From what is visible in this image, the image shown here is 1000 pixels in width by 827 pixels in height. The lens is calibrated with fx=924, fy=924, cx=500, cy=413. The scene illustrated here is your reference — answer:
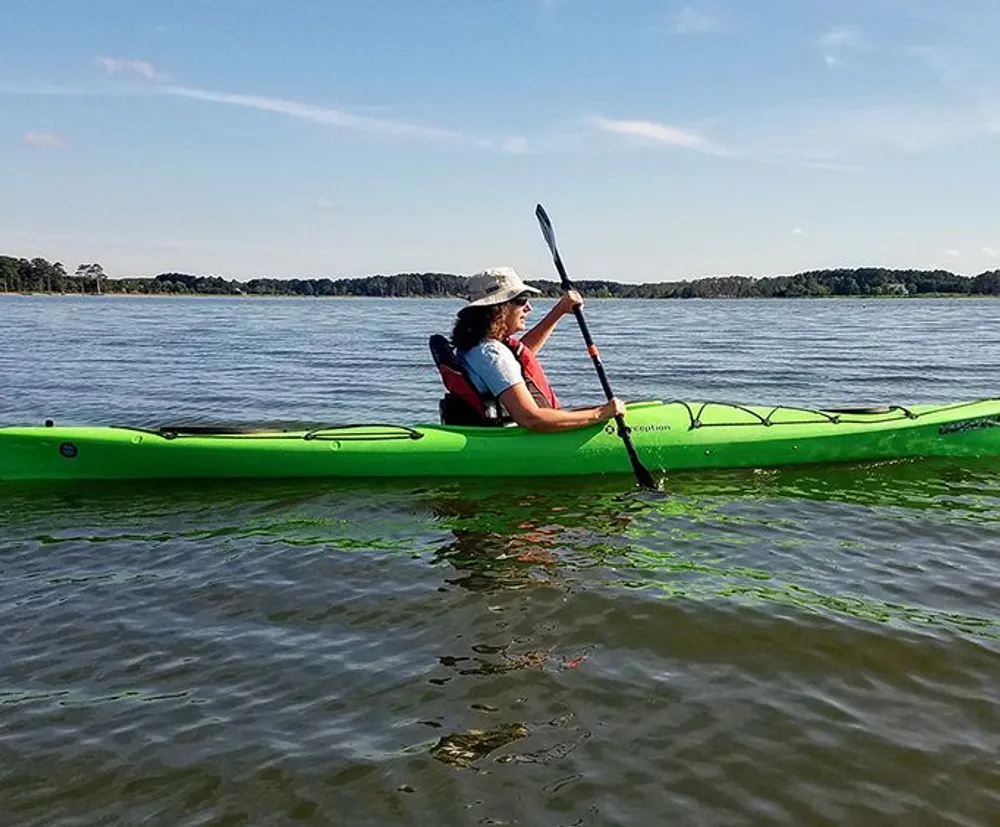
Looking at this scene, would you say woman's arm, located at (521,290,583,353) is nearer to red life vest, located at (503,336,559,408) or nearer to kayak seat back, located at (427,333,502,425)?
red life vest, located at (503,336,559,408)

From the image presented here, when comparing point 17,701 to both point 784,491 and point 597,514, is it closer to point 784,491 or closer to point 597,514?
point 597,514

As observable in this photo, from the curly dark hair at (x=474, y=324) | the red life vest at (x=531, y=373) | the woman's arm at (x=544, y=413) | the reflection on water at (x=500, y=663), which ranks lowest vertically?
the reflection on water at (x=500, y=663)

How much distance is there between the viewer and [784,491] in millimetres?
6621

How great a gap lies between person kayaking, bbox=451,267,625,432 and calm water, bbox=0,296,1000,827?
525 mm

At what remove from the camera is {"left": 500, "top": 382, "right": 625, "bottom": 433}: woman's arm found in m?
6.38

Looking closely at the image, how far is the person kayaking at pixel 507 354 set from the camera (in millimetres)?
6145

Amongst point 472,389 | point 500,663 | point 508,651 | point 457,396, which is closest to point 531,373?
point 472,389

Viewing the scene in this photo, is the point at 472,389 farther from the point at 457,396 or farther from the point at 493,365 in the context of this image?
the point at 493,365

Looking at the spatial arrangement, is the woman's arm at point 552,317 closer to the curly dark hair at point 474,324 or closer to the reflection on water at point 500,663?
the curly dark hair at point 474,324

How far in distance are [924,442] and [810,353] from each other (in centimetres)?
1220

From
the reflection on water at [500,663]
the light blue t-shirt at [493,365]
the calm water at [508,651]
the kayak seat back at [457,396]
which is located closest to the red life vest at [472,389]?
the kayak seat back at [457,396]

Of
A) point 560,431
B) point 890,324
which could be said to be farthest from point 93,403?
point 890,324

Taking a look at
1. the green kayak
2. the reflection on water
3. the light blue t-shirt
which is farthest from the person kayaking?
the reflection on water

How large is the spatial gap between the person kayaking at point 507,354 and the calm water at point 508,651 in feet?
1.72
